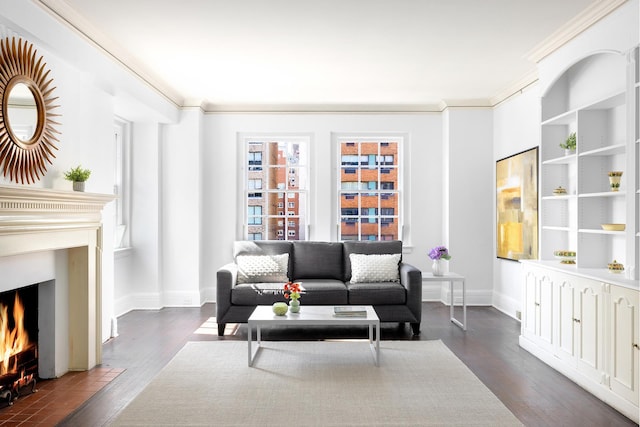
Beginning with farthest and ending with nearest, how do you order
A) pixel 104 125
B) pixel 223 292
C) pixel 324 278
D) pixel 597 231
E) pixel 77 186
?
pixel 324 278 < pixel 223 292 < pixel 104 125 < pixel 77 186 < pixel 597 231

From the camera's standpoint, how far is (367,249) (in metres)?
5.83

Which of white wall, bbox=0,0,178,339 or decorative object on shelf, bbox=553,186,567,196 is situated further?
decorative object on shelf, bbox=553,186,567,196

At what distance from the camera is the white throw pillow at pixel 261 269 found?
538cm

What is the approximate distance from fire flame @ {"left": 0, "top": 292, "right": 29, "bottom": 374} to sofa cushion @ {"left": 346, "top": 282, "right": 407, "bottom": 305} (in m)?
2.94

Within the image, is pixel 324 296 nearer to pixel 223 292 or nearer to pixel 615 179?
pixel 223 292

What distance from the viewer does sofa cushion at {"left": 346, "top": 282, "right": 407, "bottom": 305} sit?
16.5 feet

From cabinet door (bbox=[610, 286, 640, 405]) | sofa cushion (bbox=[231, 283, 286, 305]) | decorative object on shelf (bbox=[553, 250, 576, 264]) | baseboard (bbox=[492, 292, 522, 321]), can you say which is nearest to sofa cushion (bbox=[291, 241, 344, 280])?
sofa cushion (bbox=[231, 283, 286, 305])

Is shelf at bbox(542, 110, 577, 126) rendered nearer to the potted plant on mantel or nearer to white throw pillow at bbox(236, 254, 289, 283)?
white throw pillow at bbox(236, 254, 289, 283)

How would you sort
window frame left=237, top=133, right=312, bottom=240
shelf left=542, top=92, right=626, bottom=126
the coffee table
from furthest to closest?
window frame left=237, top=133, right=312, bottom=240 < the coffee table < shelf left=542, top=92, right=626, bottom=126

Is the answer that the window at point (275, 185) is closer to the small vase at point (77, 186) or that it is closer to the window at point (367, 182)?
the window at point (367, 182)

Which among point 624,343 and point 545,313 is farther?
point 545,313

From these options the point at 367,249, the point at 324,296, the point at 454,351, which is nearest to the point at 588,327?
the point at 454,351

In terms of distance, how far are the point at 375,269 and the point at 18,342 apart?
3405 mm

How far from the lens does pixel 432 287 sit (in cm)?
685
